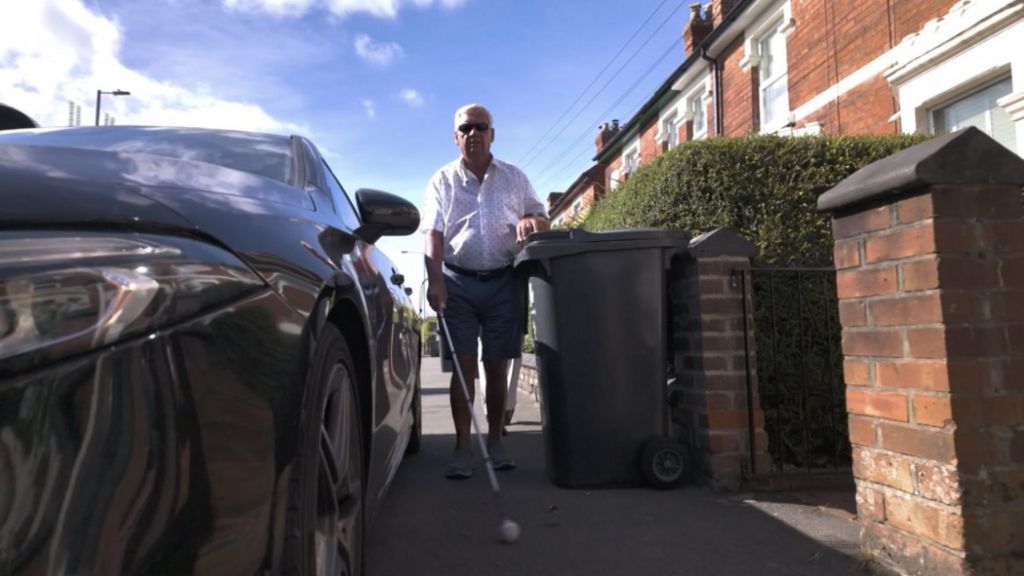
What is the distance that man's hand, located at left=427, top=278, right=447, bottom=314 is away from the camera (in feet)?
13.3

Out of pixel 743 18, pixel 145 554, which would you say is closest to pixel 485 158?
pixel 145 554

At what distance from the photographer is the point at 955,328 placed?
7.48ft

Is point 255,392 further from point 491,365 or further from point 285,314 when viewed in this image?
point 491,365

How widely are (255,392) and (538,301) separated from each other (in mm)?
2773

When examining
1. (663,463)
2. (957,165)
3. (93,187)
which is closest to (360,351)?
(93,187)

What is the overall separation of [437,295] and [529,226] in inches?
25.5

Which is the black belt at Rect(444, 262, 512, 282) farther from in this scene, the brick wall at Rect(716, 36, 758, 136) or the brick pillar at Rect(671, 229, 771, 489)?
the brick wall at Rect(716, 36, 758, 136)

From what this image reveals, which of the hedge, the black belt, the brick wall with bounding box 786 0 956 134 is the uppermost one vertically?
the brick wall with bounding box 786 0 956 134

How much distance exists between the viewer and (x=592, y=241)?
369 cm

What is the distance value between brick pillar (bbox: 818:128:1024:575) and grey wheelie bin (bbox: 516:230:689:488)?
1.31 meters

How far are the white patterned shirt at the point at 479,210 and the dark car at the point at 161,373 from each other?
2.47 meters

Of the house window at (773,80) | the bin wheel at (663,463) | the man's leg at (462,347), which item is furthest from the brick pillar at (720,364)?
the house window at (773,80)

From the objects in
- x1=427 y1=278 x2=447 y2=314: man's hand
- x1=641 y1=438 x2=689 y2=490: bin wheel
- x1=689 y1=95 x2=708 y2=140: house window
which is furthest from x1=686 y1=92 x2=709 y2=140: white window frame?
x1=641 y1=438 x2=689 y2=490: bin wheel

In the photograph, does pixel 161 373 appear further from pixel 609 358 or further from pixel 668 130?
pixel 668 130
